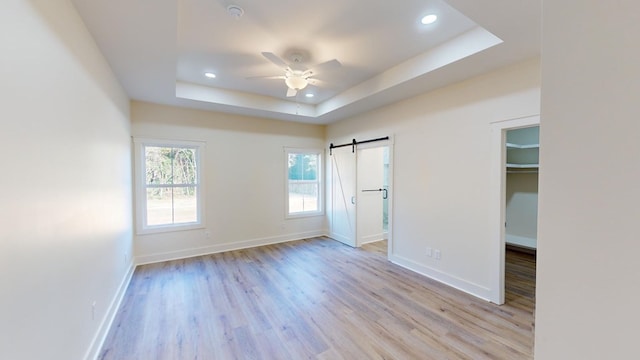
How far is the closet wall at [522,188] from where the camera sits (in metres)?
4.75

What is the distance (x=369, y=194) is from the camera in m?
5.45

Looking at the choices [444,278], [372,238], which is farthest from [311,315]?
[372,238]

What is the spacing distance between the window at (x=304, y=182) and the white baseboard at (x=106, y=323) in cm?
311

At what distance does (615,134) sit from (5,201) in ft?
6.62

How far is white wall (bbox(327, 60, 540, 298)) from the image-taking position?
116 inches

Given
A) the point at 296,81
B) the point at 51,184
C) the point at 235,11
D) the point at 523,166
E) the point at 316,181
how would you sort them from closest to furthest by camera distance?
the point at 51,184
the point at 235,11
the point at 296,81
the point at 523,166
the point at 316,181

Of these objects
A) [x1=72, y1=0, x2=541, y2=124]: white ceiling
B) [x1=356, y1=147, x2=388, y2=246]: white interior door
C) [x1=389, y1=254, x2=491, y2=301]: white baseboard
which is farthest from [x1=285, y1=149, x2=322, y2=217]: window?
[x1=389, y1=254, x2=491, y2=301]: white baseboard

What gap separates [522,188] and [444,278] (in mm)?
2861

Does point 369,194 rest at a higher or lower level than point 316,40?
lower

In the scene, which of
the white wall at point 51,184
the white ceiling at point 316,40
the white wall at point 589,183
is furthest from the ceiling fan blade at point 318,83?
the white wall at point 589,183

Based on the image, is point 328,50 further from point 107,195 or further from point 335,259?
point 335,259

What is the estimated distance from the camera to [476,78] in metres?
3.13

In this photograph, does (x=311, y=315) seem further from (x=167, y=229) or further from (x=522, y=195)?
(x=522, y=195)

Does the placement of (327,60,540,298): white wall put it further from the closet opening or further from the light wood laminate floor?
the closet opening
